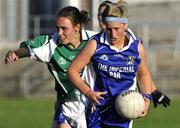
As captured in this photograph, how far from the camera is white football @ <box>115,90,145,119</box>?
7.88 meters

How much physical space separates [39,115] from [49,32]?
9053 millimetres

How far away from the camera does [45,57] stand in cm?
886

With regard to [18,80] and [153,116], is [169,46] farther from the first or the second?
[153,116]

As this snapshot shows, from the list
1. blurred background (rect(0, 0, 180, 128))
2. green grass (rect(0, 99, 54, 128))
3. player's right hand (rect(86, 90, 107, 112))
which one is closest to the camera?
player's right hand (rect(86, 90, 107, 112))

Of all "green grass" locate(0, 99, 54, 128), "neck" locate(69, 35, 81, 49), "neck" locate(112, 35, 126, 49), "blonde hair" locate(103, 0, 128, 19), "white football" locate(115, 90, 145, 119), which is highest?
"blonde hair" locate(103, 0, 128, 19)

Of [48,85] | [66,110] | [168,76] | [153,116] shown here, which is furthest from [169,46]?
[66,110]

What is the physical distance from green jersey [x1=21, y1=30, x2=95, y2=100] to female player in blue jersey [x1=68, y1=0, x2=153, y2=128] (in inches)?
30.1

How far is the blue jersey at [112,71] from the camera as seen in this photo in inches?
313

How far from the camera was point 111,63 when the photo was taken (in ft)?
26.1

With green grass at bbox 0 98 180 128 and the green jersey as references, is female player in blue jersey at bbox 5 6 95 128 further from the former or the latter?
green grass at bbox 0 98 180 128

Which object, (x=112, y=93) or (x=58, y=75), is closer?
(x=112, y=93)

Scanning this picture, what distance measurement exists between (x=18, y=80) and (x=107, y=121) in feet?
52.6

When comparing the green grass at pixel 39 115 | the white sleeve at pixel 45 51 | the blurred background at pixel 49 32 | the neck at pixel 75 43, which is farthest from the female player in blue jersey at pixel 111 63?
the blurred background at pixel 49 32


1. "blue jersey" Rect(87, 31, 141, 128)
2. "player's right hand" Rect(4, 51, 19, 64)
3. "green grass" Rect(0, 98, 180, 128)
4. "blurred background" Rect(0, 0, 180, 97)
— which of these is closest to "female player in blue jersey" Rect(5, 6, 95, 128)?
"player's right hand" Rect(4, 51, 19, 64)
